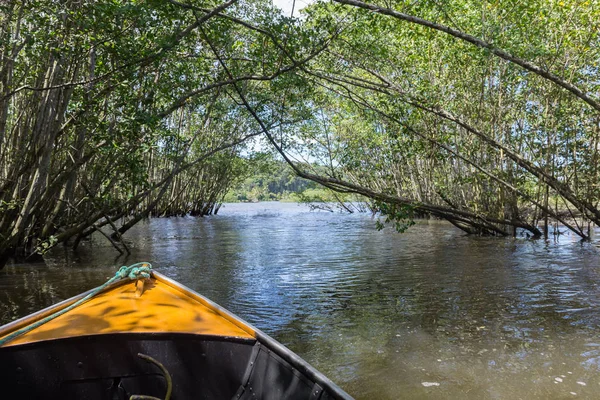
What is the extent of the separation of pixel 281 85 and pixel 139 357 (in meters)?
8.26

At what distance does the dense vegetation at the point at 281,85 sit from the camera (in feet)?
22.9

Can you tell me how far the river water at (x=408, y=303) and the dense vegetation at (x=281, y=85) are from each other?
124 cm

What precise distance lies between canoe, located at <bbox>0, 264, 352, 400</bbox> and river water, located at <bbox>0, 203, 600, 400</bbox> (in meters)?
1.30

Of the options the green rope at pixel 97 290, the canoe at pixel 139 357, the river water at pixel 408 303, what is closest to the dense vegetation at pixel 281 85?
the river water at pixel 408 303

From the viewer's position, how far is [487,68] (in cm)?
1230

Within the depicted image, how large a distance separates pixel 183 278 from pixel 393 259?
5.13 metres

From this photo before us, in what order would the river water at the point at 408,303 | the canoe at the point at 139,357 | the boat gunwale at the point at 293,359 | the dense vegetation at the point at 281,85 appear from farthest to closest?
the dense vegetation at the point at 281,85 < the river water at the point at 408,303 < the canoe at the point at 139,357 < the boat gunwale at the point at 293,359

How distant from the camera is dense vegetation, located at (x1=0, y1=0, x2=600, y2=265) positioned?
22.9ft

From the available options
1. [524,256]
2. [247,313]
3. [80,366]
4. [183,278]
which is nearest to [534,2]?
[524,256]

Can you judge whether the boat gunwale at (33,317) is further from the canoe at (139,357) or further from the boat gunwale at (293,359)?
the boat gunwale at (293,359)

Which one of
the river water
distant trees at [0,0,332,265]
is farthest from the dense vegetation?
the river water

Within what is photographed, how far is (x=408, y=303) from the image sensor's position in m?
6.66

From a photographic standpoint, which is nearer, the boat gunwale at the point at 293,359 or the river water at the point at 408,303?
the boat gunwale at the point at 293,359

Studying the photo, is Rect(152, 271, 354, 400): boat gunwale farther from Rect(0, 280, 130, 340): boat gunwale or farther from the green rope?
Rect(0, 280, 130, 340): boat gunwale
